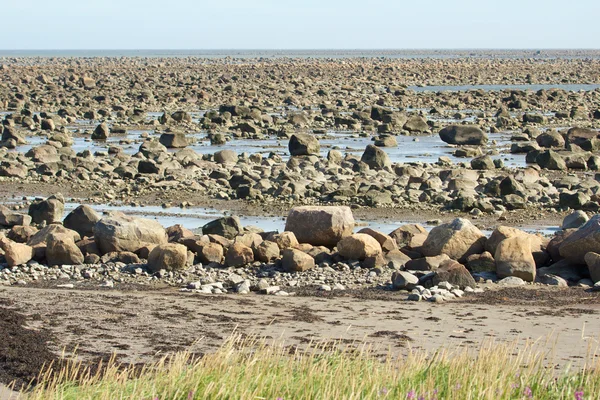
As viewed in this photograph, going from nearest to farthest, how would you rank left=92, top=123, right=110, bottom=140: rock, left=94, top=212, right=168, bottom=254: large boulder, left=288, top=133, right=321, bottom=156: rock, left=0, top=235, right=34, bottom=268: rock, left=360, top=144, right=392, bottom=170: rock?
1. left=0, top=235, right=34, bottom=268: rock
2. left=94, top=212, right=168, bottom=254: large boulder
3. left=360, top=144, right=392, bottom=170: rock
4. left=288, top=133, right=321, bottom=156: rock
5. left=92, top=123, right=110, bottom=140: rock

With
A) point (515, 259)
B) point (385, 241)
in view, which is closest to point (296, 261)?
point (385, 241)

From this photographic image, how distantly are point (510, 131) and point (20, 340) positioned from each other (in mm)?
32846

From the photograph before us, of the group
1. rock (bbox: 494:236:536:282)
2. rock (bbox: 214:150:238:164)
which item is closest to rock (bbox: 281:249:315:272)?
rock (bbox: 494:236:536:282)

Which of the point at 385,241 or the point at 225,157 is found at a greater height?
the point at 385,241

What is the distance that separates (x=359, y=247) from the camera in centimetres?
1569

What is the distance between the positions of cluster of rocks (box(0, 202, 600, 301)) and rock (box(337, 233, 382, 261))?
0.7 inches

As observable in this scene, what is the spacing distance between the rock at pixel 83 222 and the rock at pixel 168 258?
2.73 metres

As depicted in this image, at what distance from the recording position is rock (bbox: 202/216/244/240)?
1754 centimetres

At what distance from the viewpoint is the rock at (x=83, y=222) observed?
17.6m

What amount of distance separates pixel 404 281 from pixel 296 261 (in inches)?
83.0

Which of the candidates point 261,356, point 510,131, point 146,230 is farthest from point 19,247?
point 510,131

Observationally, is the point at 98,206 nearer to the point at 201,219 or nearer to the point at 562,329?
the point at 201,219

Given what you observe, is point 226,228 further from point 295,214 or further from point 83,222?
point 83,222

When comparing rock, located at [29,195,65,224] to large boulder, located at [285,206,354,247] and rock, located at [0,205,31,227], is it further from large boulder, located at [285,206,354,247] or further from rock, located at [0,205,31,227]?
large boulder, located at [285,206,354,247]
